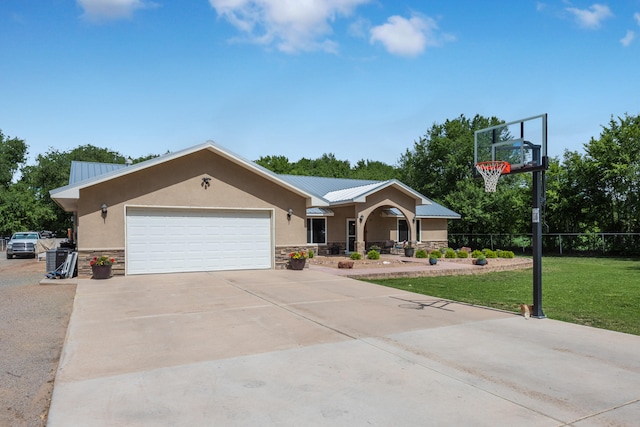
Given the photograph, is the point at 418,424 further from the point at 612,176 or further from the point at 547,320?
the point at 612,176

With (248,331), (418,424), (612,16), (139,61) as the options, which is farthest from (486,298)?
(139,61)

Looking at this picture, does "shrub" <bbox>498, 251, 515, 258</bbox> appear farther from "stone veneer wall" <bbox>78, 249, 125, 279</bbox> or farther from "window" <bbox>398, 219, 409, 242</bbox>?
"stone veneer wall" <bbox>78, 249, 125, 279</bbox>

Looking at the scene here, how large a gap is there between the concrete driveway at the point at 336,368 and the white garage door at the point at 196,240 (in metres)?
5.44

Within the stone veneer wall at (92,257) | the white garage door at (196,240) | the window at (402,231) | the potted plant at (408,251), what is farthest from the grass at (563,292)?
the window at (402,231)

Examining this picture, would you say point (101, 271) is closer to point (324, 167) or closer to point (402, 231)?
point (402, 231)

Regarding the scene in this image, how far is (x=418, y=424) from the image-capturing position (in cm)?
366

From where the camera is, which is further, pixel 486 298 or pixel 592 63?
pixel 592 63

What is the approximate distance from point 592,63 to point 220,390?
14131mm

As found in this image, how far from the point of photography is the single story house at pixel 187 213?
45.2 feet

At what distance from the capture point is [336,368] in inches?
200

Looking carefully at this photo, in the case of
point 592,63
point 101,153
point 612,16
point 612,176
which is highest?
point 101,153

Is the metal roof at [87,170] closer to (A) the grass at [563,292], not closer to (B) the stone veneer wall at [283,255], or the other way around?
(B) the stone veneer wall at [283,255]

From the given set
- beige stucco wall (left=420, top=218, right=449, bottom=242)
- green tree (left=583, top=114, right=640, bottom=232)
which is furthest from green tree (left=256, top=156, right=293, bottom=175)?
green tree (left=583, top=114, right=640, bottom=232)

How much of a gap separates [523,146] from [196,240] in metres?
11.0
